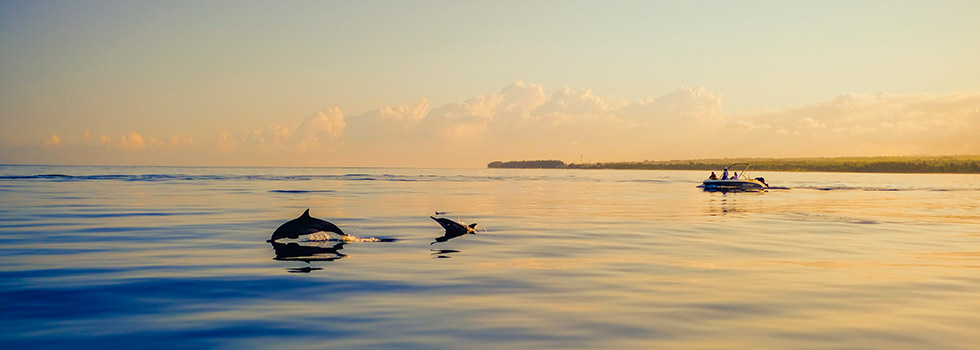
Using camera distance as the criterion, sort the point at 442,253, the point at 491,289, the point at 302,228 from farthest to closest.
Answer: the point at 302,228 < the point at 442,253 < the point at 491,289

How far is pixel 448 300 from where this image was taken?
11.5m

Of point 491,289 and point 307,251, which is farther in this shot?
point 307,251

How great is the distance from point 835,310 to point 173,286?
11166mm

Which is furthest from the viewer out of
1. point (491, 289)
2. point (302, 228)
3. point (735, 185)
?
point (735, 185)

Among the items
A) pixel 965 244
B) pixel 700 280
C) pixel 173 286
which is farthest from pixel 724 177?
pixel 173 286

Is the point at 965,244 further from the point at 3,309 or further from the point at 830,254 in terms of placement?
the point at 3,309

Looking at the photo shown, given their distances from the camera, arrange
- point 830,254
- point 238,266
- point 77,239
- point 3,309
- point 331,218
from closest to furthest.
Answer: point 3,309 → point 238,266 → point 830,254 → point 77,239 → point 331,218

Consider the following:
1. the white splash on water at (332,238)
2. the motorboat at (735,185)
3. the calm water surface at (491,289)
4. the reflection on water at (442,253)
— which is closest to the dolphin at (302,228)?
the calm water surface at (491,289)

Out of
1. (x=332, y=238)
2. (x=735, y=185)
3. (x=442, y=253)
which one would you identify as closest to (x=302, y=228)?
(x=332, y=238)

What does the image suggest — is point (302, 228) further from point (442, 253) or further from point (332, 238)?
point (442, 253)

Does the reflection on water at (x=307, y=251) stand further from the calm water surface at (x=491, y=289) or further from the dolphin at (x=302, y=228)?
the dolphin at (x=302, y=228)

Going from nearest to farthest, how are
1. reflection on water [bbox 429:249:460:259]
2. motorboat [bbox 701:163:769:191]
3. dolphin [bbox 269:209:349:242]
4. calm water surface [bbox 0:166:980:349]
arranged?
calm water surface [bbox 0:166:980:349] → reflection on water [bbox 429:249:460:259] → dolphin [bbox 269:209:349:242] → motorboat [bbox 701:163:769:191]

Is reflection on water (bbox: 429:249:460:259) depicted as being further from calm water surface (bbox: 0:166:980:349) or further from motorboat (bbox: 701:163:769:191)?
motorboat (bbox: 701:163:769:191)

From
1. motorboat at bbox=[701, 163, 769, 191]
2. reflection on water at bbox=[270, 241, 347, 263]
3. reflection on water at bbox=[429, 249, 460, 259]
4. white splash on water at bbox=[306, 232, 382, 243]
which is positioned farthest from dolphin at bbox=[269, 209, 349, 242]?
motorboat at bbox=[701, 163, 769, 191]
